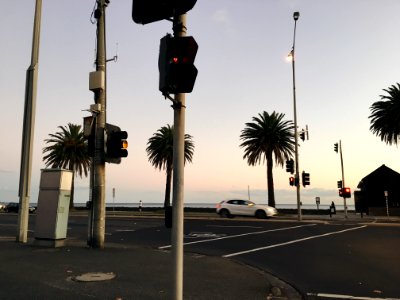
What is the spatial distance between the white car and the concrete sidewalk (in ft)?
70.3

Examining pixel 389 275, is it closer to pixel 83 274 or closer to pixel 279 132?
pixel 83 274

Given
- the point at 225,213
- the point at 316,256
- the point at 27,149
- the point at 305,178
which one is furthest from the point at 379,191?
the point at 27,149

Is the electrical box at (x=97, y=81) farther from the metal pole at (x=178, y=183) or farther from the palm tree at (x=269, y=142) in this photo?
the palm tree at (x=269, y=142)

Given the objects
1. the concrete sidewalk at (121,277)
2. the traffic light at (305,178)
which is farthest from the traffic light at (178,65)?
the traffic light at (305,178)

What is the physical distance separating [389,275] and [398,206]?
42163 mm

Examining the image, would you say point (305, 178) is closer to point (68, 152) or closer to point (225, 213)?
point (225, 213)

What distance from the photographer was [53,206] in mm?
11977

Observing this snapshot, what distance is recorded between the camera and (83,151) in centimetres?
5138

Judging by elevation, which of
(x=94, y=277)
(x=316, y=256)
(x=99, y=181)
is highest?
(x=99, y=181)

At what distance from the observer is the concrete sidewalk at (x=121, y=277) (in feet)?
20.9

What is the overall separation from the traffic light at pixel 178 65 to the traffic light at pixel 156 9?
0.38 m

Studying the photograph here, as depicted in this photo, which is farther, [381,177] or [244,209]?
[381,177]

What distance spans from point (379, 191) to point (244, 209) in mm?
24687

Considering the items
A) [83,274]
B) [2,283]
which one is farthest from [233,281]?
[2,283]
